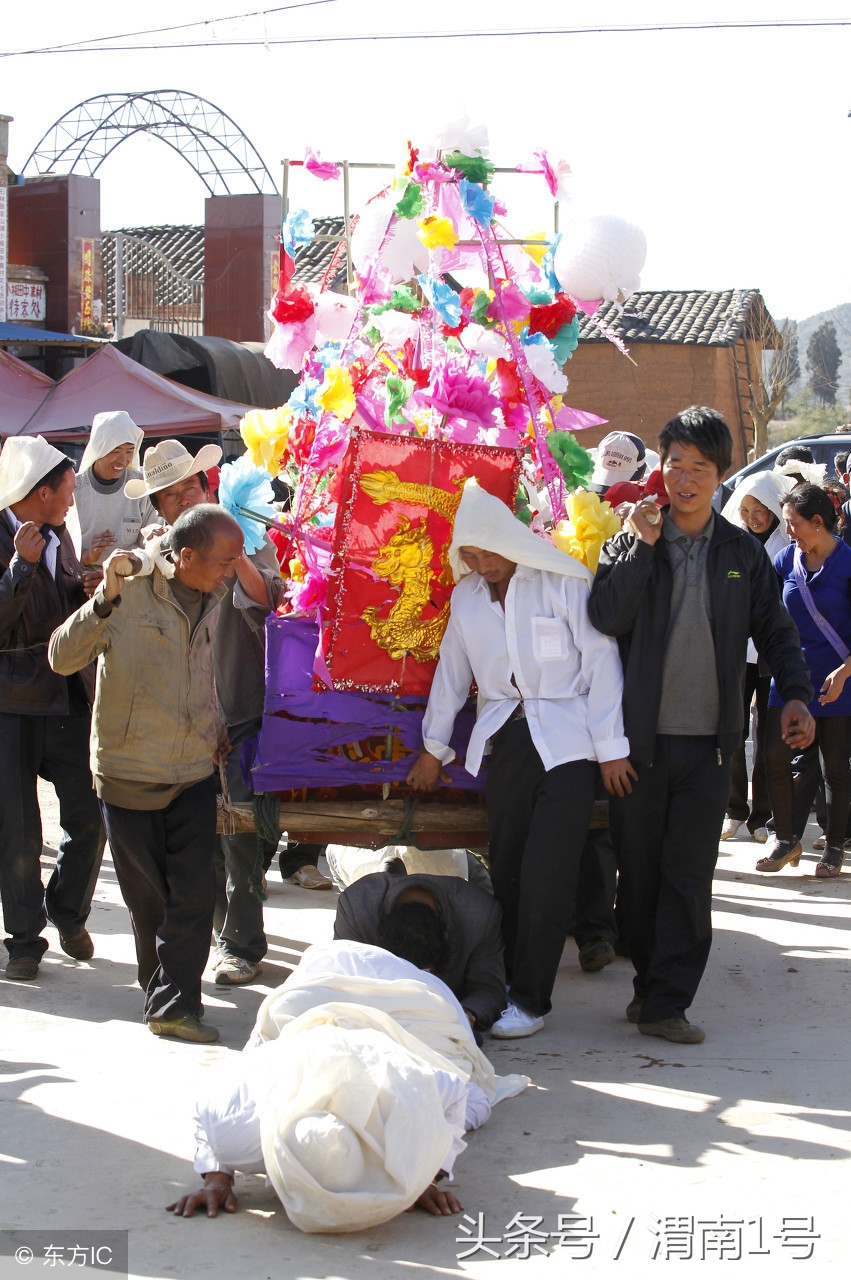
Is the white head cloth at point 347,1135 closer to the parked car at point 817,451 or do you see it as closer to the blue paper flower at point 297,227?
the blue paper flower at point 297,227

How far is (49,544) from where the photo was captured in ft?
16.9

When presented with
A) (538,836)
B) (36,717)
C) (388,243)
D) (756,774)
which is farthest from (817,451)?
(36,717)

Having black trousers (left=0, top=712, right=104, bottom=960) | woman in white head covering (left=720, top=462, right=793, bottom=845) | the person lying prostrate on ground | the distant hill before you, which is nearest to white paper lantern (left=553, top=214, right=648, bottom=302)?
woman in white head covering (left=720, top=462, right=793, bottom=845)

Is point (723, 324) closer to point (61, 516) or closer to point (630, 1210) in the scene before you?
point (61, 516)

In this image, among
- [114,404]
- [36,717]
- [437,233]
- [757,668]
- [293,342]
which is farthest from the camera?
[114,404]

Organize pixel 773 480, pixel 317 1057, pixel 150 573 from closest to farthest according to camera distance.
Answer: pixel 317 1057, pixel 150 573, pixel 773 480

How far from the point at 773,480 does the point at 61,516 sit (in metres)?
3.54

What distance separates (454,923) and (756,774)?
3148mm

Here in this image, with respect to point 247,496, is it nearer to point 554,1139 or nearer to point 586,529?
point 586,529

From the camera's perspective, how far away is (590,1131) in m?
3.70

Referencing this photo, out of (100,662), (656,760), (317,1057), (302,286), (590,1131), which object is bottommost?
(590,1131)

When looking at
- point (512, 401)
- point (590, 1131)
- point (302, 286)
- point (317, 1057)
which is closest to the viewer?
point (317, 1057)

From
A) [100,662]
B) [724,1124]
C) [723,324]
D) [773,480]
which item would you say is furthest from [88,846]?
[723,324]

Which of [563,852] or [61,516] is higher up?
[61,516]
